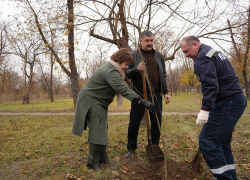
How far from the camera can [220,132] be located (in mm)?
2125

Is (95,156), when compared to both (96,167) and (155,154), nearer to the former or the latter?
(96,167)

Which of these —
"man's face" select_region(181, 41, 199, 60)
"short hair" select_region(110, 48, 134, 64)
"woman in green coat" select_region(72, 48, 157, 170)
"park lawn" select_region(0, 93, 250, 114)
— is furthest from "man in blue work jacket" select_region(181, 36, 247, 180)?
"park lawn" select_region(0, 93, 250, 114)

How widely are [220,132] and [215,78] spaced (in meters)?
0.66

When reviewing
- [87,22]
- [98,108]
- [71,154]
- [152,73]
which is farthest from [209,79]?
[87,22]

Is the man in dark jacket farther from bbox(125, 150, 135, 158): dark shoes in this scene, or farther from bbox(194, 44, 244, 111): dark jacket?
bbox(194, 44, 244, 111): dark jacket

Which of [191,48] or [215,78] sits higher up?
[191,48]

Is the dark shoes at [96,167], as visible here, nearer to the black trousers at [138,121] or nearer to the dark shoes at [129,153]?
the dark shoes at [129,153]

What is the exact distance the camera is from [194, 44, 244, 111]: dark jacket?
2.03m

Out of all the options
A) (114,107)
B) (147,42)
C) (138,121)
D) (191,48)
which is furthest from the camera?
(114,107)

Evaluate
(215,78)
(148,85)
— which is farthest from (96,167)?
(215,78)

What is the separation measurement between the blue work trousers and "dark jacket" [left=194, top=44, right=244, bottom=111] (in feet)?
0.33

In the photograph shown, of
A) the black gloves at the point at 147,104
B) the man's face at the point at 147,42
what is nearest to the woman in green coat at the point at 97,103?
the black gloves at the point at 147,104

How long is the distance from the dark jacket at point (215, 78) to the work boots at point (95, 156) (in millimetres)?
1731

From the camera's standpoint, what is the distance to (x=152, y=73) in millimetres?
3340
